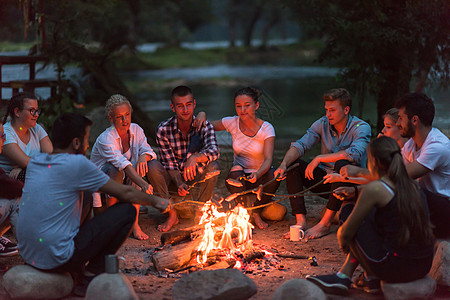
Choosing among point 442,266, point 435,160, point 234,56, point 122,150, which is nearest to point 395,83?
point 435,160

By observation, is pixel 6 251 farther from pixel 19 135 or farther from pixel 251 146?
pixel 251 146

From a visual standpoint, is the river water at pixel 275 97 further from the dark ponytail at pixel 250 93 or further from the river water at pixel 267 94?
the dark ponytail at pixel 250 93

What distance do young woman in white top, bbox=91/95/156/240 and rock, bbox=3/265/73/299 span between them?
1.45 meters

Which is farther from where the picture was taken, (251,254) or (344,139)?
(344,139)

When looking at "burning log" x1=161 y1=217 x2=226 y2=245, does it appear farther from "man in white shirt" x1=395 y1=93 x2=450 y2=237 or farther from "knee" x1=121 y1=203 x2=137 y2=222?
"man in white shirt" x1=395 y1=93 x2=450 y2=237

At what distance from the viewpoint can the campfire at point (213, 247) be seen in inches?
170

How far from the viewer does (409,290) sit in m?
3.44

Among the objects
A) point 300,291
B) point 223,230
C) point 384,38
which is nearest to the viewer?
point 300,291

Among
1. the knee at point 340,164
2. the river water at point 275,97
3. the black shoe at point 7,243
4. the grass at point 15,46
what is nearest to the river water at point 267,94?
the river water at point 275,97

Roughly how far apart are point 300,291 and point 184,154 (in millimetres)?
2641

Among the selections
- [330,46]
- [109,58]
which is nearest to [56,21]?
[109,58]

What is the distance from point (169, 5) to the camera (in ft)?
146

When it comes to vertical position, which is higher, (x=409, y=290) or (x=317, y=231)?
(x=409, y=290)

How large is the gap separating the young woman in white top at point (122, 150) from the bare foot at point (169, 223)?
25 centimetres
